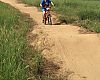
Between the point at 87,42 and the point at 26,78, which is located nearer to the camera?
the point at 26,78

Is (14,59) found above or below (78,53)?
above

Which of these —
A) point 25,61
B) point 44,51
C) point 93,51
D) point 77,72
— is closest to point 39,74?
point 25,61

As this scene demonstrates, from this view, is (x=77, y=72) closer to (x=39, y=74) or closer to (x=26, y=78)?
(x=39, y=74)

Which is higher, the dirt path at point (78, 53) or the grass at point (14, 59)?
the grass at point (14, 59)

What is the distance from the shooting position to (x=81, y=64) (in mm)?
8391

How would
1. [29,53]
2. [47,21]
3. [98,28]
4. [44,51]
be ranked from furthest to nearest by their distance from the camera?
[47,21]
[98,28]
[44,51]
[29,53]

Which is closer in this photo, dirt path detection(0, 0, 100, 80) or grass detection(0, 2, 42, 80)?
grass detection(0, 2, 42, 80)

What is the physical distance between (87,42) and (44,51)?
153 cm

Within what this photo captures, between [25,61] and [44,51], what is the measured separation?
5.45 feet

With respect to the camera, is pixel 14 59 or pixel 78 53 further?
pixel 78 53

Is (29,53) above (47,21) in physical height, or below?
above

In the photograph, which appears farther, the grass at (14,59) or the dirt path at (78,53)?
the dirt path at (78,53)

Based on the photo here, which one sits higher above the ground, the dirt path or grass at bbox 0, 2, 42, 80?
grass at bbox 0, 2, 42, 80

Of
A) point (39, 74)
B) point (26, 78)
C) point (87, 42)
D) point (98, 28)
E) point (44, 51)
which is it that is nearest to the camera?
point (26, 78)
